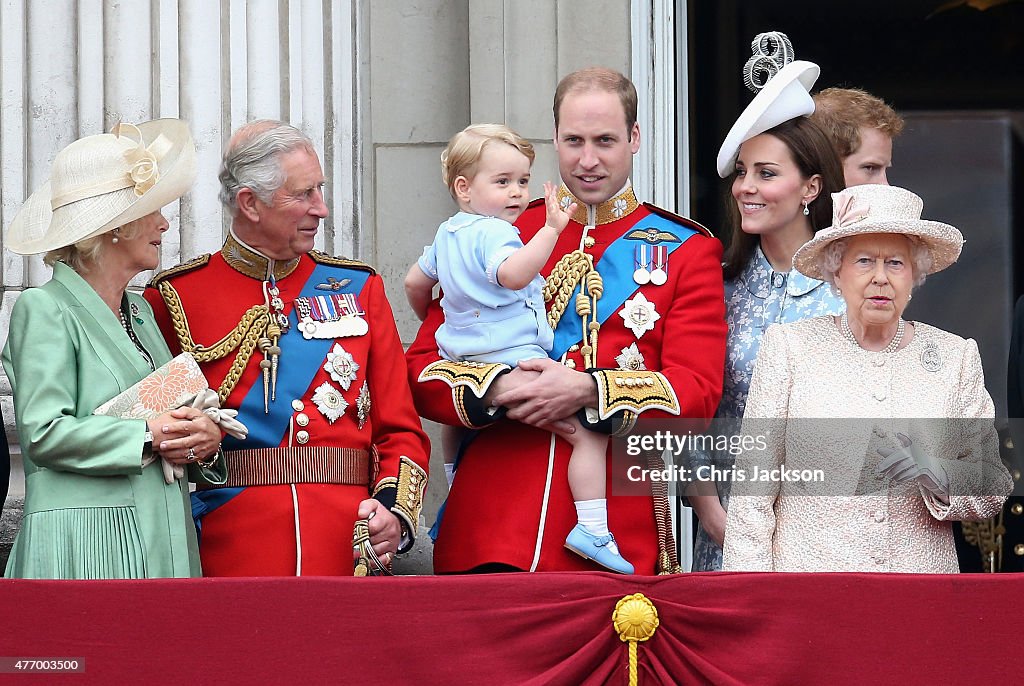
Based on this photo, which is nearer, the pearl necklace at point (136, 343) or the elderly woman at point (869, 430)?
the elderly woman at point (869, 430)

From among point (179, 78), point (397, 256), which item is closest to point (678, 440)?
point (397, 256)

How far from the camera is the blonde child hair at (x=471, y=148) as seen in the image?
163 inches

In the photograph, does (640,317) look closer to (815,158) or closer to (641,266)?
(641,266)

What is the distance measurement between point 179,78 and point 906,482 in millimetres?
2955

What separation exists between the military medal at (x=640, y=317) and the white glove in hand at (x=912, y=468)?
67 centimetres

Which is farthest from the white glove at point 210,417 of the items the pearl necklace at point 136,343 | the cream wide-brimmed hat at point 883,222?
the cream wide-brimmed hat at point 883,222

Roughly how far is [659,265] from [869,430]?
70 centimetres

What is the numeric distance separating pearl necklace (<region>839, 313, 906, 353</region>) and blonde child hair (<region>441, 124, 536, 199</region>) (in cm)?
87

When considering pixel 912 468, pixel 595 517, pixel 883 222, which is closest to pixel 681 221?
pixel 883 222

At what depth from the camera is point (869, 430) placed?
3803 mm

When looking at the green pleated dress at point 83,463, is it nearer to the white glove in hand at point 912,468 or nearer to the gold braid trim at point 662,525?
the gold braid trim at point 662,525

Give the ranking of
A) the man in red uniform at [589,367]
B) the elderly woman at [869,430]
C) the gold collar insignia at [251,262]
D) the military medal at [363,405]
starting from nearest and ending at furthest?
the elderly woman at [869,430] < the man in red uniform at [589,367] < the military medal at [363,405] < the gold collar insignia at [251,262]

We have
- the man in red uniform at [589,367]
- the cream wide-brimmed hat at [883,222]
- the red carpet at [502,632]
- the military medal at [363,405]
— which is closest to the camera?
the red carpet at [502,632]

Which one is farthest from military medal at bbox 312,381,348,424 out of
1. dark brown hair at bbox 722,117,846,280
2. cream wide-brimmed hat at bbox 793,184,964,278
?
dark brown hair at bbox 722,117,846,280
